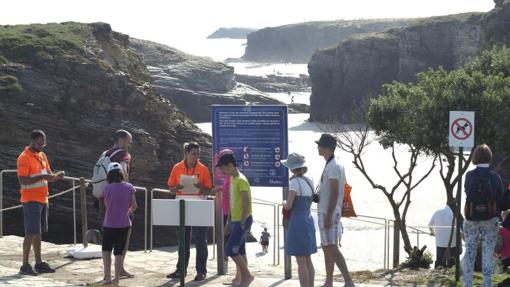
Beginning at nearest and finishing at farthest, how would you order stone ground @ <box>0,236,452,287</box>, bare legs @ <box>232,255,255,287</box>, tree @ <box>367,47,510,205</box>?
bare legs @ <box>232,255,255,287</box> < stone ground @ <box>0,236,452,287</box> < tree @ <box>367,47,510,205</box>

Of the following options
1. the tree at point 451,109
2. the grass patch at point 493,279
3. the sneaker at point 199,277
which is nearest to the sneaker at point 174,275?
the sneaker at point 199,277

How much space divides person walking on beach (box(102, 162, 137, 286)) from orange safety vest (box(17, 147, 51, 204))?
4.31 feet

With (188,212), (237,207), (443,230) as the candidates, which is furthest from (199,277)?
(443,230)

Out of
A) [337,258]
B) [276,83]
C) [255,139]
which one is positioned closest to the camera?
[337,258]

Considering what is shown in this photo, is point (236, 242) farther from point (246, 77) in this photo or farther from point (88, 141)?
point (246, 77)

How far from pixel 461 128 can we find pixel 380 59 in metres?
104

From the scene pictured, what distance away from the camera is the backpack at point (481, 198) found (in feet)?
33.1

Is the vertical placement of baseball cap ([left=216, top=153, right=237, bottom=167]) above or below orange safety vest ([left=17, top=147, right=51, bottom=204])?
above

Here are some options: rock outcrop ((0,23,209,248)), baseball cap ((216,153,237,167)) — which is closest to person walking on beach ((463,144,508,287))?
baseball cap ((216,153,237,167))

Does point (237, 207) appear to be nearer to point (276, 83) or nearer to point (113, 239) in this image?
point (113, 239)

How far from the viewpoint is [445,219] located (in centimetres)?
1527

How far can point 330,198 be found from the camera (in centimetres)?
1055

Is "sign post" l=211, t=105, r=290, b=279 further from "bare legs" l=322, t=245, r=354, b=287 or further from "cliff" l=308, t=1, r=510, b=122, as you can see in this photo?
"cliff" l=308, t=1, r=510, b=122

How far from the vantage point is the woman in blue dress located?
34.3 ft
